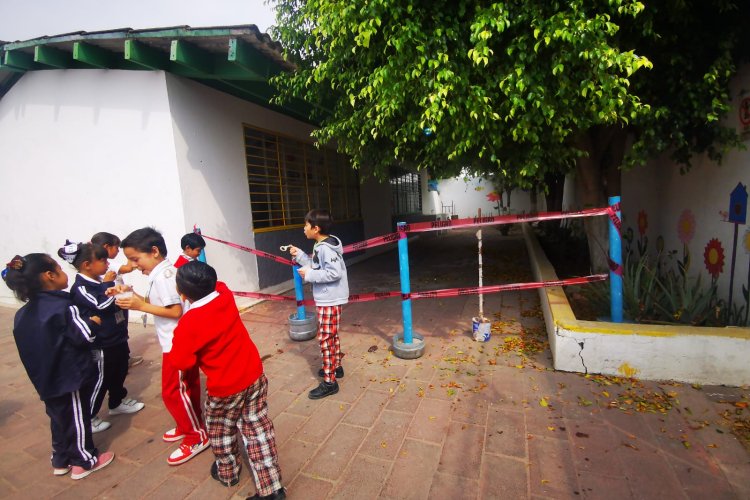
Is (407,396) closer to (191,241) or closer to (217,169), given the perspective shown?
(191,241)

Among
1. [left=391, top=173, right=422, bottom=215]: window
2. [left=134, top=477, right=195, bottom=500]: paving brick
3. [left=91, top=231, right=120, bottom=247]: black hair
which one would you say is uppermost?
[left=391, top=173, right=422, bottom=215]: window

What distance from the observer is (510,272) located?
761cm

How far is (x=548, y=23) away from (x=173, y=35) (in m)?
4.14

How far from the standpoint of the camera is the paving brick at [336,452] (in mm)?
2270

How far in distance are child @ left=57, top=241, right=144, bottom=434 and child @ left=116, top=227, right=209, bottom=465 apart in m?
0.27

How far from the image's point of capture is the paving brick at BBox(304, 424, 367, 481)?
7.45ft

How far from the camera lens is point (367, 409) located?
9.52ft

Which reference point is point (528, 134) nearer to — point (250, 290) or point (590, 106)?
point (590, 106)

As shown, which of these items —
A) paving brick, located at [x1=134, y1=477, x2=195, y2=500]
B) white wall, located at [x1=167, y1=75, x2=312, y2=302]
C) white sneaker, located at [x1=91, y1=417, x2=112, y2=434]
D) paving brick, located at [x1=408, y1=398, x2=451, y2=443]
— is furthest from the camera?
white wall, located at [x1=167, y1=75, x2=312, y2=302]

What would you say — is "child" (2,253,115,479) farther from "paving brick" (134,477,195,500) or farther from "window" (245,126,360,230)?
"window" (245,126,360,230)

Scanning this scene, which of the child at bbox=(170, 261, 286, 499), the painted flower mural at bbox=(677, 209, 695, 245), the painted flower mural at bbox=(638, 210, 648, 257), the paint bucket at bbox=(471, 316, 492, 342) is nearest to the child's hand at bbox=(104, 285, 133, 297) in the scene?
the child at bbox=(170, 261, 286, 499)

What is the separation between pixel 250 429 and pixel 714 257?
17.0ft

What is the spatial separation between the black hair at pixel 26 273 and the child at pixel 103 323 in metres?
0.21

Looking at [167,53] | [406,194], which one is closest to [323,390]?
[167,53]
